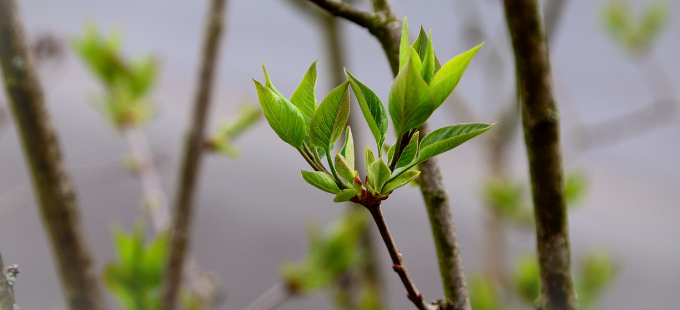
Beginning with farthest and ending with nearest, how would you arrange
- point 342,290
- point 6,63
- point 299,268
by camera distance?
point 342,290 < point 299,268 < point 6,63

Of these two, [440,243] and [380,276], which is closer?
[440,243]

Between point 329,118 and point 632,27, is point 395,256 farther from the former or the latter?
point 632,27

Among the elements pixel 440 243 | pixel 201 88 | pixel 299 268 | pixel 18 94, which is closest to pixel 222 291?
pixel 299 268

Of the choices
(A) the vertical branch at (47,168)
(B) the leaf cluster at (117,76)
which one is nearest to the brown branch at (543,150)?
(A) the vertical branch at (47,168)

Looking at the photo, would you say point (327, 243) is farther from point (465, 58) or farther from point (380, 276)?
point (465, 58)

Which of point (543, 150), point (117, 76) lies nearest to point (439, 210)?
point (543, 150)

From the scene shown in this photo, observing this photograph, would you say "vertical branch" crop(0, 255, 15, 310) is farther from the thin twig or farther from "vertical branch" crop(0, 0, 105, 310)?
the thin twig

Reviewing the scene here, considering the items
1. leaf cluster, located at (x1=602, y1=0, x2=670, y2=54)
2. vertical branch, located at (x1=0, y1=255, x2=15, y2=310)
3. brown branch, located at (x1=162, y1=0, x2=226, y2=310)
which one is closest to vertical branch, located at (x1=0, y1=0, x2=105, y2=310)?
brown branch, located at (x1=162, y1=0, x2=226, y2=310)
